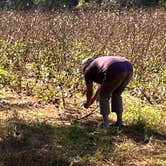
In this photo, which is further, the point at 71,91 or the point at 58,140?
the point at 71,91

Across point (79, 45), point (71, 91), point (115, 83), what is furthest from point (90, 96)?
point (79, 45)

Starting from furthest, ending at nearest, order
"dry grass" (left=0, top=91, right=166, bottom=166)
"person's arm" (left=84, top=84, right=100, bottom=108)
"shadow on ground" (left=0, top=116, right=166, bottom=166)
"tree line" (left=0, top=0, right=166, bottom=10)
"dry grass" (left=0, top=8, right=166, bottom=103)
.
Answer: "tree line" (left=0, top=0, right=166, bottom=10)
"dry grass" (left=0, top=8, right=166, bottom=103)
"person's arm" (left=84, top=84, right=100, bottom=108)
"dry grass" (left=0, top=91, right=166, bottom=166)
"shadow on ground" (left=0, top=116, right=166, bottom=166)

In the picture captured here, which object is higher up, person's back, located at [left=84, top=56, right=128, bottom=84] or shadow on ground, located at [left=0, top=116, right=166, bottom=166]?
person's back, located at [left=84, top=56, right=128, bottom=84]

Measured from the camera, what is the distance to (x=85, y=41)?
37.8 ft

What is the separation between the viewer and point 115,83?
24.0 ft

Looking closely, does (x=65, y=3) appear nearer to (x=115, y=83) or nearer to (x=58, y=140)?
(x=115, y=83)

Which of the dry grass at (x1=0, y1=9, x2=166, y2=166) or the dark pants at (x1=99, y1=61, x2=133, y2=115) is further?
the dark pants at (x1=99, y1=61, x2=133, y2=115)

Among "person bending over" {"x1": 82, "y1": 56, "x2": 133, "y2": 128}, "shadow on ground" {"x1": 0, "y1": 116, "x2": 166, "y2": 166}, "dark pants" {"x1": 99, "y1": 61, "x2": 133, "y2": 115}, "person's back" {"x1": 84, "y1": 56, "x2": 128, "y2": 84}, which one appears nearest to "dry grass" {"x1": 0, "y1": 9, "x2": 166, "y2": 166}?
"shadow on ground" {"x1": 0, "y1": 116, "x2": 166, "y2": 166}

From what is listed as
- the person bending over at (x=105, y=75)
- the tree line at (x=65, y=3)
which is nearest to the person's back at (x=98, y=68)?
the person bending over at (x=105, y=75)

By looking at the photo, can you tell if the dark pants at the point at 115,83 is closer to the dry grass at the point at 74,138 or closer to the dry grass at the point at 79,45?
the dry grass at the point at 74,138

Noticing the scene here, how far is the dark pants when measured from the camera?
23.6ft

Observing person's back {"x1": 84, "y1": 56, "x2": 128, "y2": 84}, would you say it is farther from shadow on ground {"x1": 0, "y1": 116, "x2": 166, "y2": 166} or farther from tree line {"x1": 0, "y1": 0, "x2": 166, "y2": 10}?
tree line {"x1": 0, "y1": 0, "x2": 166, "y2": 10}

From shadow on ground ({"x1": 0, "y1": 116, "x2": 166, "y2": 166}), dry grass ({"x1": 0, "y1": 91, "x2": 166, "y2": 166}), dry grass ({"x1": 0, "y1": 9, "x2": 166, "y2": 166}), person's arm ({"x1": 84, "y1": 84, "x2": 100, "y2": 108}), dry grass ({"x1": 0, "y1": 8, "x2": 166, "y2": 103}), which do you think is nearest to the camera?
shadow on ground ({"x1": 0, "y1": 116, "x2": 166, "y2": 166})

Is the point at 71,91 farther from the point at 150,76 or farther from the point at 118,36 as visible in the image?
the point at 118,36
